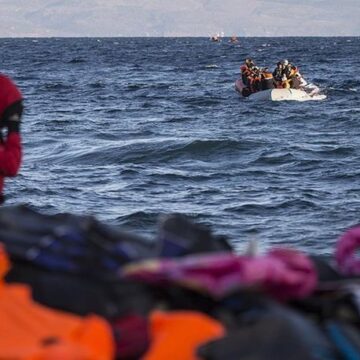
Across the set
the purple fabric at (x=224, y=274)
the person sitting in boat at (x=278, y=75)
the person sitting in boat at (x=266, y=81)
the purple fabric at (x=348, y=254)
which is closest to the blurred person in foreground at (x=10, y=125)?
the purple fabric at (x=348, y=254)

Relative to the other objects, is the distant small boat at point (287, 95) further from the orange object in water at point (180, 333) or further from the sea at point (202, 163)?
the orange object in water at point (180, 333)

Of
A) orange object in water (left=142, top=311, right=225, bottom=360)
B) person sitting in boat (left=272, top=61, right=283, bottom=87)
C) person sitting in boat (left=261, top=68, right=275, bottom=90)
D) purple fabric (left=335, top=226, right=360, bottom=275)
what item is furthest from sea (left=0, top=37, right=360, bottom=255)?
orange object in water (left=142, top=311, right=225, bottom=360)

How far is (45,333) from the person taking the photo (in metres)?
3.20

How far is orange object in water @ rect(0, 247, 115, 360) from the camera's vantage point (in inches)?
118

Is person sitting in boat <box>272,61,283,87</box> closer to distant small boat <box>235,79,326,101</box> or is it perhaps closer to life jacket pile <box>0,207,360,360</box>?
distant small boat <box>235,79,326,101</box>

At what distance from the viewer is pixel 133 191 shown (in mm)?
17984

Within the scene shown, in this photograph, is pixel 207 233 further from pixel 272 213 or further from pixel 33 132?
pixel 33 132

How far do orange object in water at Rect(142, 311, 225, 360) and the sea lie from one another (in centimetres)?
641

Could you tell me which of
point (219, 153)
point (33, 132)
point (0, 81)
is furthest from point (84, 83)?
point (0, 81)

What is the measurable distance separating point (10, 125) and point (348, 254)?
2.51 metres

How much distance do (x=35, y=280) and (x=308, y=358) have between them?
979 millimetres

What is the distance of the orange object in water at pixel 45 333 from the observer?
299 centimetres

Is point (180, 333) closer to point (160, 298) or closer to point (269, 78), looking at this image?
point (160, 298)

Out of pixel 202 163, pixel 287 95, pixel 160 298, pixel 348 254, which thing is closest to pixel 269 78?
pixel 287 95
